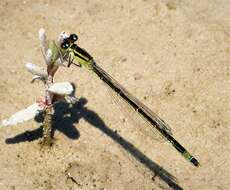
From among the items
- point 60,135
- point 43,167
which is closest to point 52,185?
point 43,167

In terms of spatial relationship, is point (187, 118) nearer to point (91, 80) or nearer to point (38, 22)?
point (91, 80)

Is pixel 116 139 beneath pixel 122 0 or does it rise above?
beneath

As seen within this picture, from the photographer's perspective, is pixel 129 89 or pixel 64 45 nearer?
pixel 64 45

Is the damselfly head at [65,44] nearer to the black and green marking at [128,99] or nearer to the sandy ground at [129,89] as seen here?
the black and green marking at [128,99]

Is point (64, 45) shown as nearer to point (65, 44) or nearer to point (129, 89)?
point (65, 44)

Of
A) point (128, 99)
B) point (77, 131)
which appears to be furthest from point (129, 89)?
point (128, 99)

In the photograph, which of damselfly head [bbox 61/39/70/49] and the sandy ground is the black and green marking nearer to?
damselfly head [bbox 61/39/70/49]

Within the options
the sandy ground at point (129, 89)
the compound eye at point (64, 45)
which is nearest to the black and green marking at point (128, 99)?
the compound eye at point (64, 45)
